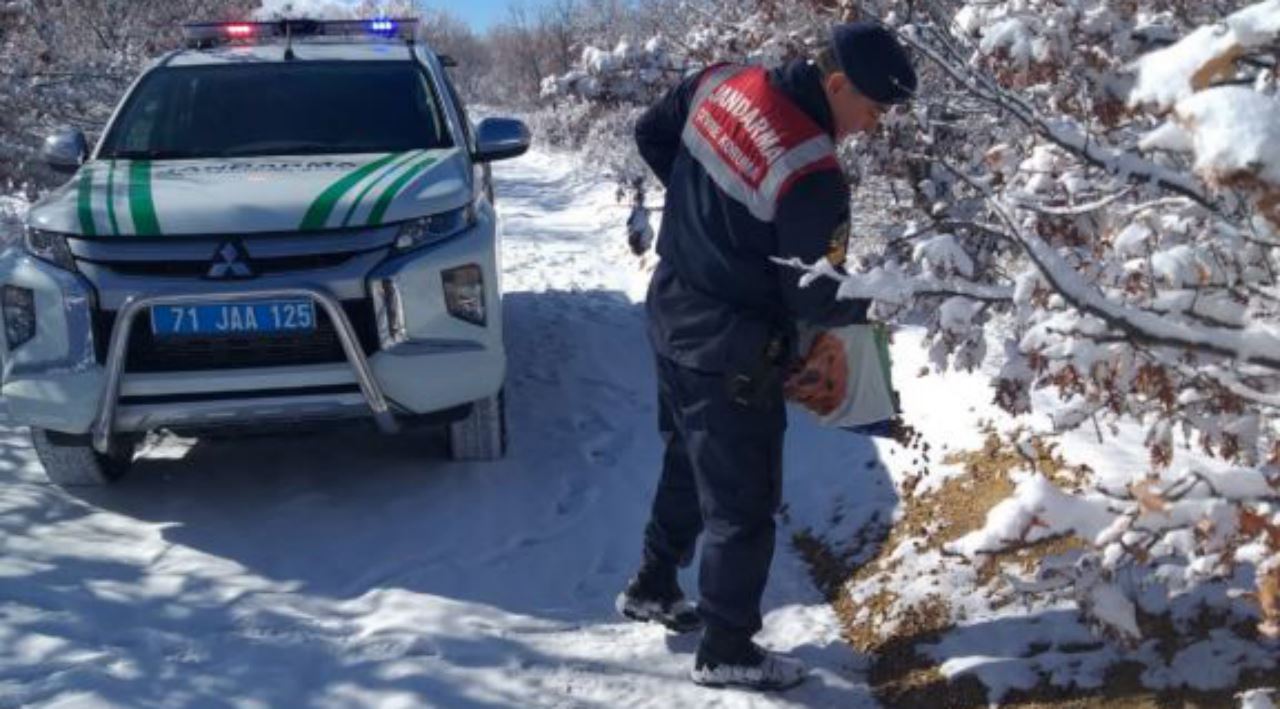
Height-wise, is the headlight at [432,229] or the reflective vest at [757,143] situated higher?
the reflective vest at [757,143]

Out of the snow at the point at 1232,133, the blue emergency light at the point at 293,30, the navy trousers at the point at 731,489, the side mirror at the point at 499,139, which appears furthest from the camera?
the blue emergency light at the point at 293,30

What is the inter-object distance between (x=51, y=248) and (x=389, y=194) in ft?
4.00

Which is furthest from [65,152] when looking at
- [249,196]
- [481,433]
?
[481,433]

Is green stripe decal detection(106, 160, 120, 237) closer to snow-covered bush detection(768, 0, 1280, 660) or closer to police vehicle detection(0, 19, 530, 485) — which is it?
police vehicle detection(0, 19, 530, 485)

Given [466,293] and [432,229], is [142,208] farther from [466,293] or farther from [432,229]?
[466,293]

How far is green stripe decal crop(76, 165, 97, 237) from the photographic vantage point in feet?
14.3

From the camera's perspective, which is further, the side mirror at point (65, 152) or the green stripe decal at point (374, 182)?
the side mirror at point (65, 152)

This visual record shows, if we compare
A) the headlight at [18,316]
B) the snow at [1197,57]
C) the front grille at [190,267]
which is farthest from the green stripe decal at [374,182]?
the snow at [1197,57]

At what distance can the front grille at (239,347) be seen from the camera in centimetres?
433

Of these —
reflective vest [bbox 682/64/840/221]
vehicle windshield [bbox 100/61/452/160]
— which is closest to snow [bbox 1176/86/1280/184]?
reflective vest [bbox 682/64/840/221]

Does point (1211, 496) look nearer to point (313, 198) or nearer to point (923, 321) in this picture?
point (313, 198)

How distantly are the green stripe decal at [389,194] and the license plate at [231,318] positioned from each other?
0.40m

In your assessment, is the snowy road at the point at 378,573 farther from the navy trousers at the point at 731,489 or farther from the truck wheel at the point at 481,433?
the navy trousers at the point at 731,489

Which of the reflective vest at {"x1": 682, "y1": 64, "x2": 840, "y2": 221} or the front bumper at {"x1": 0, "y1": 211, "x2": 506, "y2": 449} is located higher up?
the reflective vest at {"x1": 682, "y1": 64, "x2": 840, "y2": 221}
